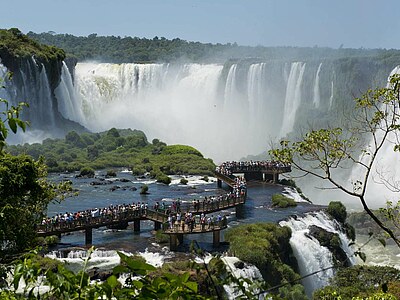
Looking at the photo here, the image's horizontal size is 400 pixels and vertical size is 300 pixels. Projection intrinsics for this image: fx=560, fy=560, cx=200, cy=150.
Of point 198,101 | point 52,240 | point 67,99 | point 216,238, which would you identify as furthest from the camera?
point 198,101

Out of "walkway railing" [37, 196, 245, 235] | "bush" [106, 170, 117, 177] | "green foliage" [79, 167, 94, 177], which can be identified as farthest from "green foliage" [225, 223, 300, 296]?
"green foliage" [79, 167, 94, 177]

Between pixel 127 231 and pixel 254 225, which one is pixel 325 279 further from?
pixel 127 231

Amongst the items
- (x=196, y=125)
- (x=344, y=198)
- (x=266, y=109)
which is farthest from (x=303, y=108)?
(x=344, y=198)

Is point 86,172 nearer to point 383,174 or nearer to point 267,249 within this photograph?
point 267,249

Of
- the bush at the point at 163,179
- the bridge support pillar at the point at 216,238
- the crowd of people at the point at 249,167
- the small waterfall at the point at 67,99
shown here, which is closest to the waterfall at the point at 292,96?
the small waterfall at the point at 67,99

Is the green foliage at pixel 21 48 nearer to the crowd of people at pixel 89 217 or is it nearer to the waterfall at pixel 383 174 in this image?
the crowd of people at pixel 89 217

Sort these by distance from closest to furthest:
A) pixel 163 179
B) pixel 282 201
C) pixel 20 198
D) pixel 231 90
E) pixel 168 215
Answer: pixel 20 198
pixel 168 215
pixel 282 201
pixel 163 179
pixel 231 90

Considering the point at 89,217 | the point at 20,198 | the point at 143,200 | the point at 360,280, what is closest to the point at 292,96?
the point at 143,200

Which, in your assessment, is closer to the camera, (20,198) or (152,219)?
(20,198)
